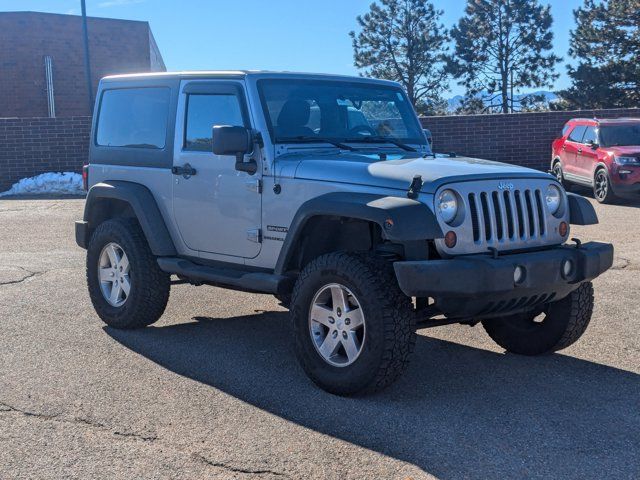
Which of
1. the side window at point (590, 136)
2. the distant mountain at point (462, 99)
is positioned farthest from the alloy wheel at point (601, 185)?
the distant mountain at point (462, 99)

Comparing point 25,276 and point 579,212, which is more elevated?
point 579,212

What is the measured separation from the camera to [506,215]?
534 cm

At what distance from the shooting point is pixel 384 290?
5051 millimetres

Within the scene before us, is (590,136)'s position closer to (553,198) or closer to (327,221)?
(553,198)

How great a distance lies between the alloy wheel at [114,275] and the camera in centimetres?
715

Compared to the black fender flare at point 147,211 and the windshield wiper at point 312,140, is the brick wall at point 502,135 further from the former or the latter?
the windshield wiper at point 312,140

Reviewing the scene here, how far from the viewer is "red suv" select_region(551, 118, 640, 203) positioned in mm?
16219

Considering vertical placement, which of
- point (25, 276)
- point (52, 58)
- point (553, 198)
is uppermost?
point (52, 58)

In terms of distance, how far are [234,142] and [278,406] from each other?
5.81 feet

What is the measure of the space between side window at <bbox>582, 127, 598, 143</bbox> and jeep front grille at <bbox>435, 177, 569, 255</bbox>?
12581 mm

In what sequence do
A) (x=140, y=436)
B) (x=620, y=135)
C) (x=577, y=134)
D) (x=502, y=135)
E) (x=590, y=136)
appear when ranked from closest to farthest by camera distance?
(x=140, y=436), (x=620, y=135), (x=590, y=136), (x=577, y=134), (x=502, y=135)

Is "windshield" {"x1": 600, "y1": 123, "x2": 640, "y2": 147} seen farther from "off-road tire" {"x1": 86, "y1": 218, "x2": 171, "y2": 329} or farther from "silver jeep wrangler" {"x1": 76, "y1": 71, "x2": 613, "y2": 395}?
"off-road tire" {"x1": 86, "y1": 218, "x2": 171, "y2": 329}

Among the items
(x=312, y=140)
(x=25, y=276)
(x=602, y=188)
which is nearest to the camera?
(x=312, y=140)

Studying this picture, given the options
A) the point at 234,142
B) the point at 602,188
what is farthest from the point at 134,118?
the point at 602,188
